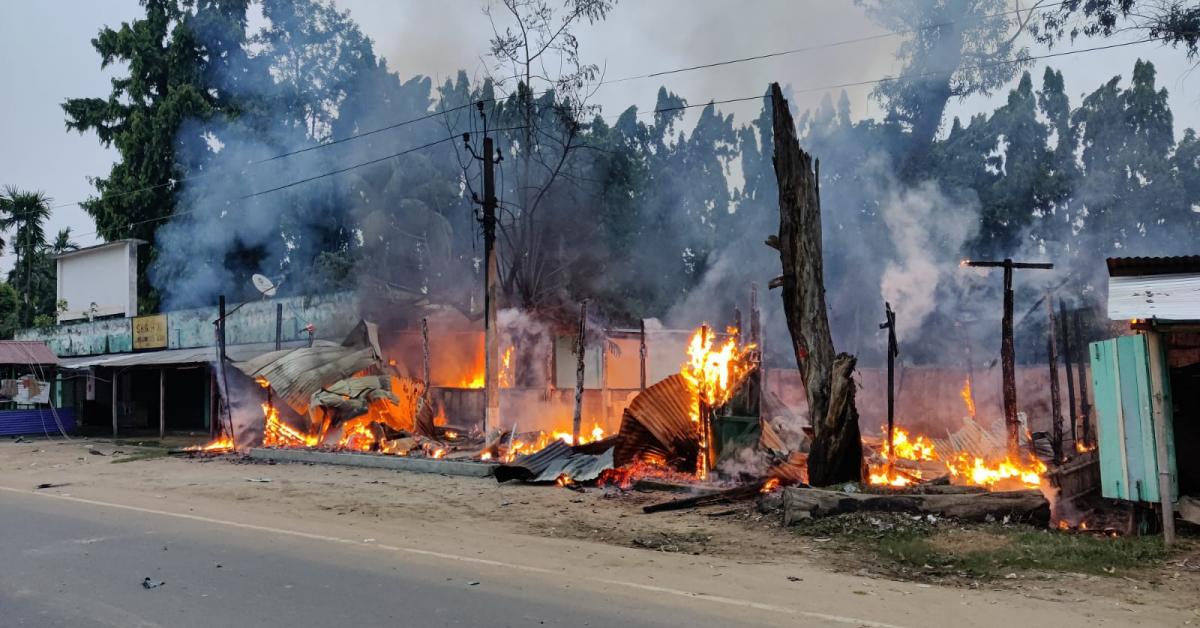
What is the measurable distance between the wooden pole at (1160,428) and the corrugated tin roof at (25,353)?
29264 millimetres

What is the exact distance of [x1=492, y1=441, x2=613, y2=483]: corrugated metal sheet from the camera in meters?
12.8

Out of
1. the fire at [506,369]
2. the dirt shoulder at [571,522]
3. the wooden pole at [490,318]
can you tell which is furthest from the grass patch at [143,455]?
the fire at [506,369]

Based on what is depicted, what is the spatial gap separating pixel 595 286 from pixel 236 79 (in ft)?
66.7

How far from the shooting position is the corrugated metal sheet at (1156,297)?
23.3ft

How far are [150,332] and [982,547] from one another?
98.1ft

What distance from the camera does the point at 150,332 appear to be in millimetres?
29156

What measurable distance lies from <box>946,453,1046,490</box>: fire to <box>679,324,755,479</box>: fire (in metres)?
3.67

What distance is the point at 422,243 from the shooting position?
1133 inches

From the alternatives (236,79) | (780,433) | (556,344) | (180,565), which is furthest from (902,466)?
(236,79)

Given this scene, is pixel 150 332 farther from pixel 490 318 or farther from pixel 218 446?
pixel 490 318

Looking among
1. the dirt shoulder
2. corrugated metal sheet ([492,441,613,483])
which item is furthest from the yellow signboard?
corrugated metal sheet ([492,441,613,483])

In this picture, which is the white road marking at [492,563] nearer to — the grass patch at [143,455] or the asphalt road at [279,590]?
the asphalt road at [279,590]

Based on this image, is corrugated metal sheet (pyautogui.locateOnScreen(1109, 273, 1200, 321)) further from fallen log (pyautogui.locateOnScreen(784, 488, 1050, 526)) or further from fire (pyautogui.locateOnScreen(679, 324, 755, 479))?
fire (pyautogui.locateOnScreen(679, 324, 755, 479))

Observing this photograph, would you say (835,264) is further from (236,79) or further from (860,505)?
(236,79)
